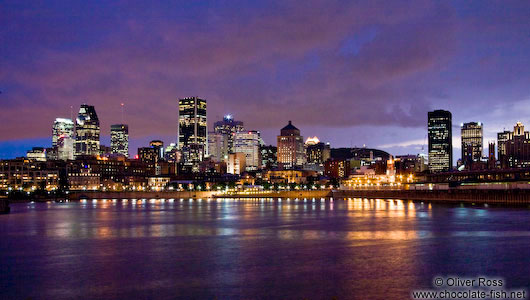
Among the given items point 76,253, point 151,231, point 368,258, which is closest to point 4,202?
point 151,231

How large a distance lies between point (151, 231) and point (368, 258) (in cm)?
3172

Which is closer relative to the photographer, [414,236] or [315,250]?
[315,250]

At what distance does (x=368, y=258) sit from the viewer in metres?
39.1

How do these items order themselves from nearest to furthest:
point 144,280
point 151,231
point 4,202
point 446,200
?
point 144,280, point 151,231, point 4,202, point 446,200

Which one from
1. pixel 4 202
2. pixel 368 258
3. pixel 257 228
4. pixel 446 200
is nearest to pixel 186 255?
pixel 368 258

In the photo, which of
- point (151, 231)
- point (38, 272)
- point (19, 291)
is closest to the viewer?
point (19, 291)

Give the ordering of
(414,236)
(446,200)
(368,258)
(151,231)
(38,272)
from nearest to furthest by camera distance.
Result: (38,272), (368,258), (414,236), (151,231), (446,200)

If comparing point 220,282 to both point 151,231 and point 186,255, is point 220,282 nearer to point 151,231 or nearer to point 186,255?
point 186,255

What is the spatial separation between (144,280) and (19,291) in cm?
641

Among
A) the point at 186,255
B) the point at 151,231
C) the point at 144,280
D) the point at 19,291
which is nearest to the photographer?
the point at 19,291

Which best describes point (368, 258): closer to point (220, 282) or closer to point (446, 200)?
point (220, 282)

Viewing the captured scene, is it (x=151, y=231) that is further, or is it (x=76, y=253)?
(x=151, y=231)

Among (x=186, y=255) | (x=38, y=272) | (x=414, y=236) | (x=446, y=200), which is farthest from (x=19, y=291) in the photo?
(x=446, y=200)

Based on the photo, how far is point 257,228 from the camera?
6662 cm
